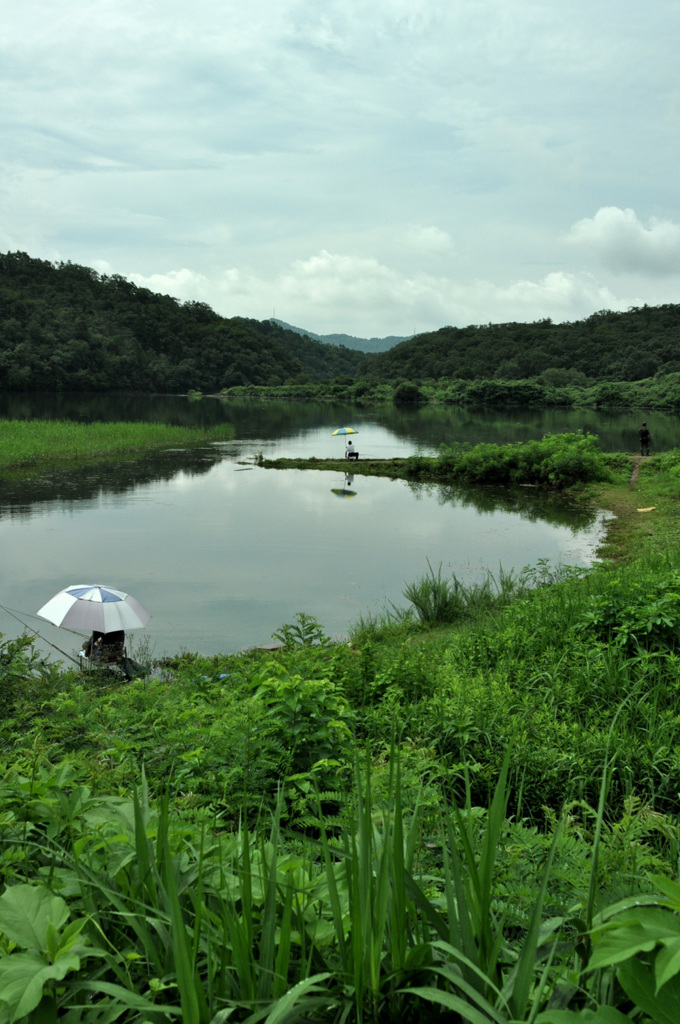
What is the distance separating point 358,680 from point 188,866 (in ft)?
9.83

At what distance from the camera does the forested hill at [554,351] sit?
7938 cm

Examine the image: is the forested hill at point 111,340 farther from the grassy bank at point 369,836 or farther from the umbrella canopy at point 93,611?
the grassy bank at point 369,836

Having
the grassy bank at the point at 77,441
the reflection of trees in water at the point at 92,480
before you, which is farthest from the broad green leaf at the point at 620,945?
the grassy bank at the point at 77,441

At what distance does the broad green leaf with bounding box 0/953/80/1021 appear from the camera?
1.04 m

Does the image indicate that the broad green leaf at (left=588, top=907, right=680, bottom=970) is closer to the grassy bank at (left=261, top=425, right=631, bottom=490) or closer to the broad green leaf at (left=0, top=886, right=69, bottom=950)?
the broad green leaf at (left=0, top=886, right=69, bottom=950)

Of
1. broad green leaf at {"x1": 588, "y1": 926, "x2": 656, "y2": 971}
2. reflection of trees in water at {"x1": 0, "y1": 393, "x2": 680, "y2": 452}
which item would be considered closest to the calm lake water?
broad green leaf at {"x1": 588, "y1": 926, "x2": 656, "y2": 971}

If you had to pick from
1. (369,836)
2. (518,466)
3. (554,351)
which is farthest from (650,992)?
(554,351)

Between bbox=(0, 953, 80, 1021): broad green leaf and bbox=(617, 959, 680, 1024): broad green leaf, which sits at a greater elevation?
bbox=(617, 959, 680, 1024): broad green leaf

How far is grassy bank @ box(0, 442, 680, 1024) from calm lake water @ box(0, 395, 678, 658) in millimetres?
3076

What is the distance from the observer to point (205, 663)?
17.6 feet

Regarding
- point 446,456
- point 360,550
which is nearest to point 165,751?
point 360,550

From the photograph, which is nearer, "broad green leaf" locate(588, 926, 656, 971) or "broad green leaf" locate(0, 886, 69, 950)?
"broad green leaf" locate(588, 926, 656, 971)

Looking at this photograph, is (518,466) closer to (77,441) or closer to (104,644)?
(77,441)

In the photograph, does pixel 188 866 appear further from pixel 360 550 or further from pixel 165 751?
pixel 360 550
